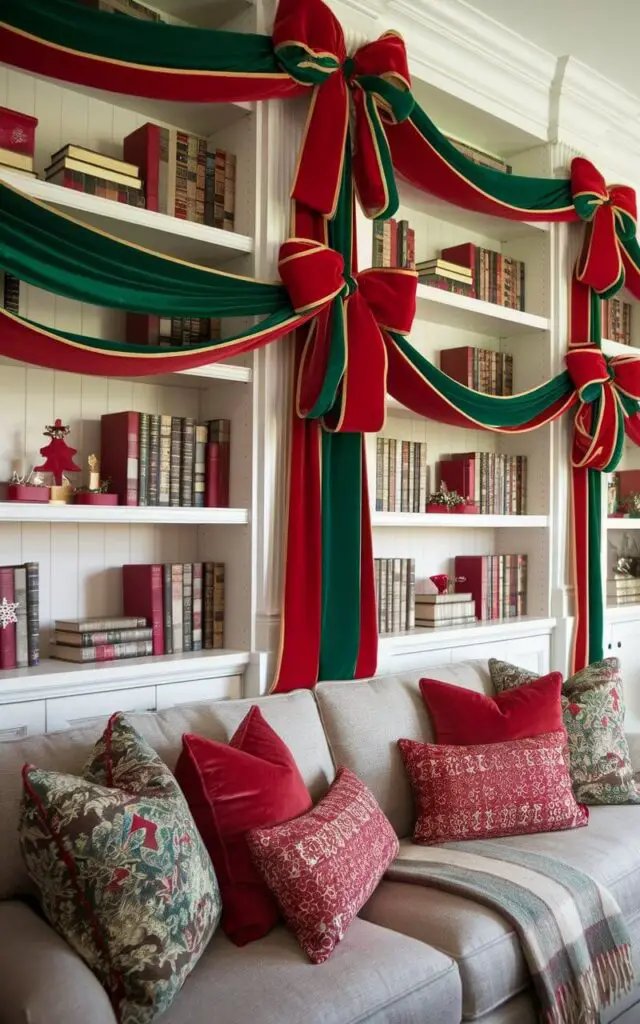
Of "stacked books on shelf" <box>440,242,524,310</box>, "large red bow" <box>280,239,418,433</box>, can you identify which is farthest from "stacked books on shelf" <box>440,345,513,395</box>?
"large red bow" <box>280,239,418,433</box>

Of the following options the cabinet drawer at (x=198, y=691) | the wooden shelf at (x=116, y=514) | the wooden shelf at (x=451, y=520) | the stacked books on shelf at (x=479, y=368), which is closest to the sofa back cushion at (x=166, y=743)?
the cabinet drawer at (x=198, y=691)

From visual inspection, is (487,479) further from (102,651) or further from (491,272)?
(102,651)

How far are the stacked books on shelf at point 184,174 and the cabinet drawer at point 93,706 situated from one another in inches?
52.8

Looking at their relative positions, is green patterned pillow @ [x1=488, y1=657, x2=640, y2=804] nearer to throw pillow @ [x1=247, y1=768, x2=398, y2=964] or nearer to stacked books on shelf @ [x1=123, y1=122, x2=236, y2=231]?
throw pillow @ [x1=247, y1=768, x2=398, y2=964]

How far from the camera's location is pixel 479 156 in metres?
3.63

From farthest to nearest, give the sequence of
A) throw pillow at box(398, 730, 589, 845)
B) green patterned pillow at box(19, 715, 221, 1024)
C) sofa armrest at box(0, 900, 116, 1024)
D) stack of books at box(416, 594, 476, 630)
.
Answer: stack of books at box(416, 594, 476, 630)
throw pillow at box(398, 730, 589, 845)
green patterned pillow at box(19, 715, 221, 1024)
sofa armrest at box(0, 900, 116, 1024)

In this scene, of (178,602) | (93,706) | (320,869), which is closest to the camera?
(320,869)

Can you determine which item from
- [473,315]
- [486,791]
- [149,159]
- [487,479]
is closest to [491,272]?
[473,315]

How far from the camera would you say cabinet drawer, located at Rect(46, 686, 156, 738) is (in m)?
2.32

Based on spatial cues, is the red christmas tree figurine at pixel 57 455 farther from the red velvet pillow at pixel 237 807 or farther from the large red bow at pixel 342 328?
the red velvet pillow at pixel 237 807

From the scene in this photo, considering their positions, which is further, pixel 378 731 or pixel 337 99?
pixel 337 99

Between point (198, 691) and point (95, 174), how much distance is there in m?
1.45

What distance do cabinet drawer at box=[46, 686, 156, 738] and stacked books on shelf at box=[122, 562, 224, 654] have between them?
0.52 ft

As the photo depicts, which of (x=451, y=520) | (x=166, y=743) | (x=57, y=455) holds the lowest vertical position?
(x=166, y=743)
